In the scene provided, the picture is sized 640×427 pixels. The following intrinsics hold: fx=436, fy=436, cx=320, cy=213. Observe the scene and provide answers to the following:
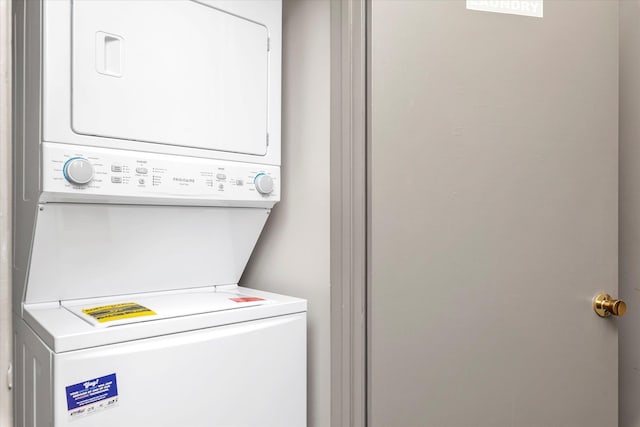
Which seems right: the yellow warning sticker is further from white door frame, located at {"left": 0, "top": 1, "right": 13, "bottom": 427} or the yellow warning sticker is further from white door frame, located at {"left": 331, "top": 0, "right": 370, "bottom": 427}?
white door frame, located at {"left": 331, "top": 0, "right": 370, "bottom": 427}

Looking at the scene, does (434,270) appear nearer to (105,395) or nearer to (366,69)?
(366,69)

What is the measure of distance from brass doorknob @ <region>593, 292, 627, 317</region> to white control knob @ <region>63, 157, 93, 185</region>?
1.58m

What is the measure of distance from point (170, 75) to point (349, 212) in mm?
720

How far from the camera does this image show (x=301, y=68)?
5.60 ft

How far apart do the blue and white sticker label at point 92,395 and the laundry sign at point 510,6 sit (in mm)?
1438

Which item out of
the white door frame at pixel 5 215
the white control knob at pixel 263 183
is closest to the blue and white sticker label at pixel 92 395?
the white door frame at pixel 5 215

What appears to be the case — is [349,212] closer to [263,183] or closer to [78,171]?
[263,183]

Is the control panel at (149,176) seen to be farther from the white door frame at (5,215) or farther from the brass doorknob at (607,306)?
the brass doorknob at (607,306)

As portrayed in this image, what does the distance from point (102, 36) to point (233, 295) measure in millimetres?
954

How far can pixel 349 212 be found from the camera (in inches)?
50.9

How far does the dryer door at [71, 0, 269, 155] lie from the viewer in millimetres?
1237

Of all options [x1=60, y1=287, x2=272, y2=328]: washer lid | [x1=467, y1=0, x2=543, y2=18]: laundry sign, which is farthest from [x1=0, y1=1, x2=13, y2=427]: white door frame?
[x1=467, y1=0, x2=543, y2=18]: laundry sign

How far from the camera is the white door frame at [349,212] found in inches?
49.1

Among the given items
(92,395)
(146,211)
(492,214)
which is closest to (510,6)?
(492,214)
